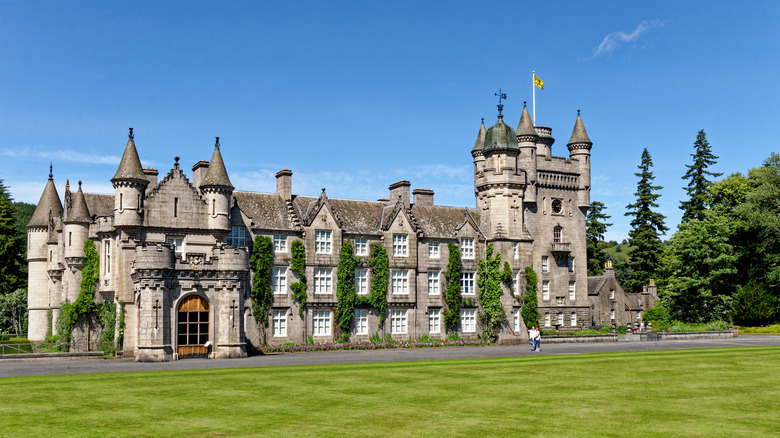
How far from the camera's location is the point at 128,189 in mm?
41500

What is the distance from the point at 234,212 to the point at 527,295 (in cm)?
2250

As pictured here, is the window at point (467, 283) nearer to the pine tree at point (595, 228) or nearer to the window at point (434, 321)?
the window at point (434, 321)

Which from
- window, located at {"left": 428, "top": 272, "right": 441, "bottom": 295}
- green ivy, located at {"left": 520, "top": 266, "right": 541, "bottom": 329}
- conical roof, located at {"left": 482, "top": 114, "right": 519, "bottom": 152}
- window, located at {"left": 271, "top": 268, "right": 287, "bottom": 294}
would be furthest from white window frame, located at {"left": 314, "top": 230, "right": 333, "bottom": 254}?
green ivy, located at {"left": 520, "top": 266, "right": 541, "bottom": 329}

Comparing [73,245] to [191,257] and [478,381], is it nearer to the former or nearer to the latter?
[191,257]

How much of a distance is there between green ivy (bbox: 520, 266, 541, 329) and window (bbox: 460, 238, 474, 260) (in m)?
4.32

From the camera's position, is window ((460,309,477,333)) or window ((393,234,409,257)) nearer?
window ((393,234,409,257))

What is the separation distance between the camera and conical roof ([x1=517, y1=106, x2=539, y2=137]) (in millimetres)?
62625

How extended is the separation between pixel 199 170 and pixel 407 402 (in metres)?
32.7

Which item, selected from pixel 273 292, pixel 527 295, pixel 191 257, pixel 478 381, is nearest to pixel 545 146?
pixel 527 295

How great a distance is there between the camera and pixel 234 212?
46.8 meters

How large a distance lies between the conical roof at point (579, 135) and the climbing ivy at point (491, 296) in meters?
17.2

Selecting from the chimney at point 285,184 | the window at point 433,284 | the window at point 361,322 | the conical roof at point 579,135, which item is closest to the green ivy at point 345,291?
the window at point 361,322

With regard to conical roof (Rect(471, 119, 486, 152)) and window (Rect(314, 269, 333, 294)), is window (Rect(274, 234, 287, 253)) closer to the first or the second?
window (Rect(314, 269, 333, 294))

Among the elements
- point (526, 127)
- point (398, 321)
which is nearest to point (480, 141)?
point (526, 127)
